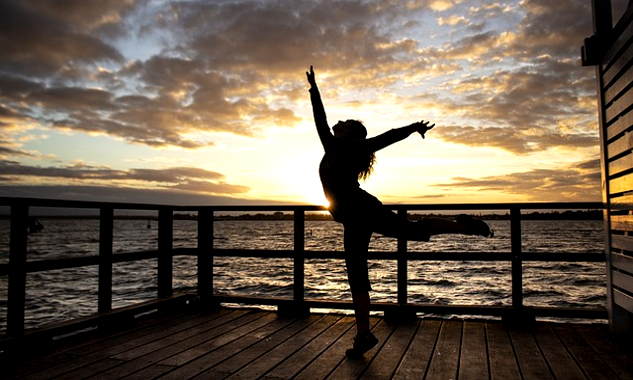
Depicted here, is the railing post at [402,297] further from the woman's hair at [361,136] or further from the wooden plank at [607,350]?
the wooden plank at [607,350]

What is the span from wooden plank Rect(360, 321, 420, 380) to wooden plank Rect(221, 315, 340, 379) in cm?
63

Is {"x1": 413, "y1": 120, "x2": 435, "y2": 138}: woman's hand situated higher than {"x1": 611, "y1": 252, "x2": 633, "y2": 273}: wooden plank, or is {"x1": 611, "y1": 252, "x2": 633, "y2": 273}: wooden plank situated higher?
{"x1": 413, "y1": 120, "x2": 435, "y2": 138}: woman's hand

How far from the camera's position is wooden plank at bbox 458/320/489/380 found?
2908 mm

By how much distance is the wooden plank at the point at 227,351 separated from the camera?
2.88m

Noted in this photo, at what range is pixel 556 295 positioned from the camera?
1608cm

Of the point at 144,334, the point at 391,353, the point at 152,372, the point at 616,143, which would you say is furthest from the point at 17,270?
the point at 616,143

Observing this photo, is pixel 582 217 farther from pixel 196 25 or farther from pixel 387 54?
pixel 196 25

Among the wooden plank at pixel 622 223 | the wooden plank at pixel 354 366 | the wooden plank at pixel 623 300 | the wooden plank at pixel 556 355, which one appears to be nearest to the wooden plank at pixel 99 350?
the wooden plank at pixel 354 366

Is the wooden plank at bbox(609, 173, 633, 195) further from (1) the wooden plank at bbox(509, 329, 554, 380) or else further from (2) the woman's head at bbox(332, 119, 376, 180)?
(2) the woman's head at bbox(332, 119, 376, 180)

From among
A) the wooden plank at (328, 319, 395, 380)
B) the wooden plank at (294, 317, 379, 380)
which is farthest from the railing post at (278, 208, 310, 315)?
the wooden plank at (328, 319, 395, 380)

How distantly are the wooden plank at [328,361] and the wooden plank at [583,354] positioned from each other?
1.61 m

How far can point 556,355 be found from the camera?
131 inches

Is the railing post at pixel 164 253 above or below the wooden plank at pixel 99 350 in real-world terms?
above

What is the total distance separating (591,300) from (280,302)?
14.4m
